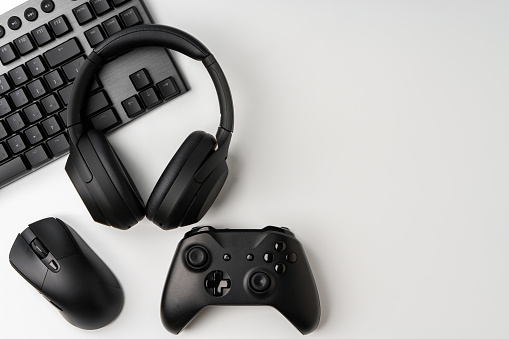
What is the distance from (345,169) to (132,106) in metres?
0.26

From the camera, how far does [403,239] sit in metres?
0.64

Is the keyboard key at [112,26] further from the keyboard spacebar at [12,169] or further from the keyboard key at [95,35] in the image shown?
the keyboard spacebar at [12,169]

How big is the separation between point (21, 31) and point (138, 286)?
0.33 m

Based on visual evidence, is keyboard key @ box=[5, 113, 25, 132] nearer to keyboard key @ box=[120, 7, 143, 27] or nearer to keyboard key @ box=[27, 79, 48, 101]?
keyboard key @ box=[27, 79, 48, 101]

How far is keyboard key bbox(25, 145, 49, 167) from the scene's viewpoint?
61cm

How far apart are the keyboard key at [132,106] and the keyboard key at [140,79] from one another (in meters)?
0.01

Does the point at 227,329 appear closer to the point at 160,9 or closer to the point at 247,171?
the point at 247,171

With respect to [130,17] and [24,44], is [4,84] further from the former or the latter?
[130,17]

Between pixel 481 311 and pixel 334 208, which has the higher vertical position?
pixel 334 208

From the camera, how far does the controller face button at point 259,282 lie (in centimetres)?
59

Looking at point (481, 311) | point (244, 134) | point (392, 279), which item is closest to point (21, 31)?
point (244, 134)

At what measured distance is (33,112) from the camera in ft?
1.99

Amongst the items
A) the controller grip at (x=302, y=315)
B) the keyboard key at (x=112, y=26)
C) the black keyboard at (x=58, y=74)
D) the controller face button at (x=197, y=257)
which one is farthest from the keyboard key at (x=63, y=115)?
the controller grip at (x=302, y=315)

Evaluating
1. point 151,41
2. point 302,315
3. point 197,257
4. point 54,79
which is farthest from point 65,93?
point 302,315
